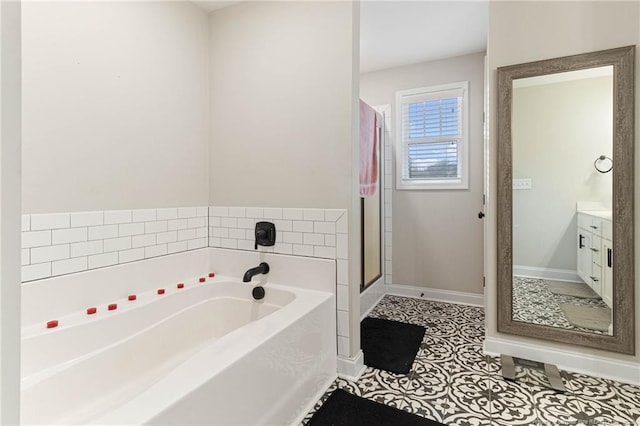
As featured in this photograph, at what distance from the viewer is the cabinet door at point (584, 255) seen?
1.97m

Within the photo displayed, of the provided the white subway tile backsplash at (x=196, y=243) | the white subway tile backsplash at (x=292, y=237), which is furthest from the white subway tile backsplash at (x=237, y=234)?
the white subway tile backsplash at (x=292, y=237)

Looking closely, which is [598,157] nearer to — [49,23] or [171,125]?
[171,125]

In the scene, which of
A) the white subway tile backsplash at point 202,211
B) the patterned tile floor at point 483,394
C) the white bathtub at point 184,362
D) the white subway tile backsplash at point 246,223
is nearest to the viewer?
the white bathtub at point 184,362

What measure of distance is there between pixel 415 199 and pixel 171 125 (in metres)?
2.47

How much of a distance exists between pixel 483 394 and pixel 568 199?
1.34 meters

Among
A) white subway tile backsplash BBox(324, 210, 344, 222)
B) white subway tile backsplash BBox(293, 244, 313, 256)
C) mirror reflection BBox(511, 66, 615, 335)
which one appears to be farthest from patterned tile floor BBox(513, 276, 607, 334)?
white subway tile backsplash BBox(293, 244, 313, 256)

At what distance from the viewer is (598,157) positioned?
190cm

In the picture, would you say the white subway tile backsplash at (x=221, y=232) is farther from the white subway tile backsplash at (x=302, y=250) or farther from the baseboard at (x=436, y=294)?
the baseboard at (x=436, y=294)

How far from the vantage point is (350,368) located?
1909 millimetres

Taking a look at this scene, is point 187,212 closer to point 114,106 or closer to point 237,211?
point 237,211

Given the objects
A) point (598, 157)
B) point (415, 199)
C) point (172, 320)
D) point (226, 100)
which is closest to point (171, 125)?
point (226, 100)

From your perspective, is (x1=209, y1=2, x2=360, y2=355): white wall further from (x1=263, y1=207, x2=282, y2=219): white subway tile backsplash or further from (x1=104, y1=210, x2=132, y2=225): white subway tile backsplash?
(x1=104, y1=210, x2=132, y2=225): white subway tile backsplash

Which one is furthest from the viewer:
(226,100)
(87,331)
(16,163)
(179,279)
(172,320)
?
(226,100)

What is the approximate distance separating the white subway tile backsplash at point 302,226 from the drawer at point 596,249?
1762 millimetres
